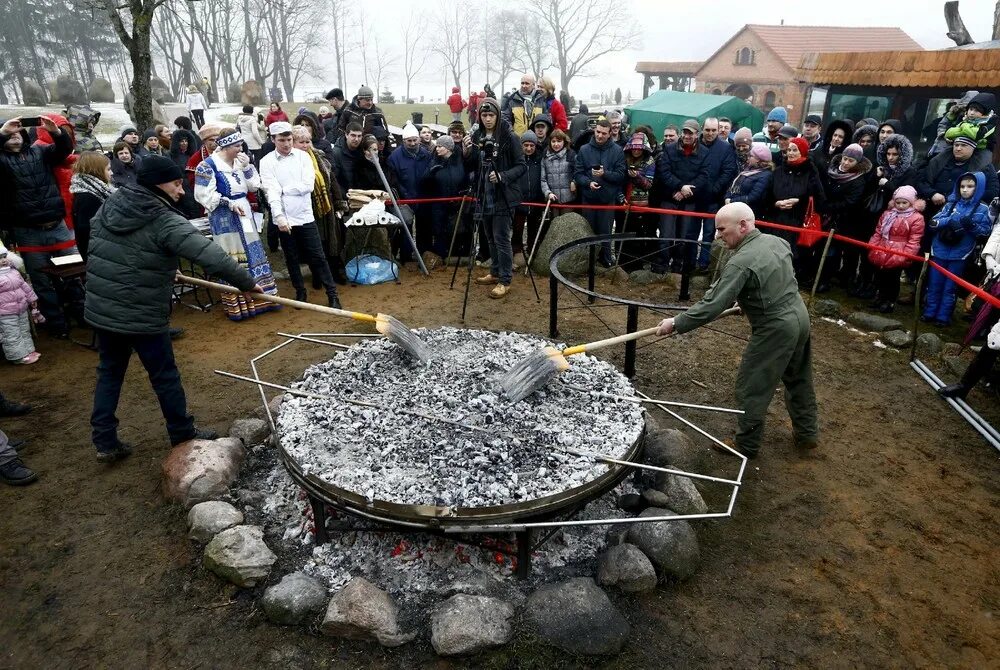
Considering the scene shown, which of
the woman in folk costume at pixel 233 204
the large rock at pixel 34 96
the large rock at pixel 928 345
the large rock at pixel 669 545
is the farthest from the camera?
the large rock at pixel 34 96

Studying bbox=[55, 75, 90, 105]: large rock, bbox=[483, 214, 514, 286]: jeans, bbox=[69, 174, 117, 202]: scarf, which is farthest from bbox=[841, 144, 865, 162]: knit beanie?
bbox=[55, 75, 90, 105]: large rock

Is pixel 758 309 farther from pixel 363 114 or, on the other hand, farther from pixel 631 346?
pixel 363 114

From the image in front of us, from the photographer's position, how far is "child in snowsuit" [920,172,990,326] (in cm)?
609

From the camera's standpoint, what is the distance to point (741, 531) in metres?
3.67

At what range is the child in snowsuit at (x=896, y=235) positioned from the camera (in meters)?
6.52

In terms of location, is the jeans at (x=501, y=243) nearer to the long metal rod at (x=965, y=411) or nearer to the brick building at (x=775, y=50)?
the long metal rod at (x=965, y=411)

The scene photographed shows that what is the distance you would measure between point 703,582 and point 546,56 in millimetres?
63079

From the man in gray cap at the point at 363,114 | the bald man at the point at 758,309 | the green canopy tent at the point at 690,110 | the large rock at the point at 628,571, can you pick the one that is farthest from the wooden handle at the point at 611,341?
the green canopy tent at the point at 690,110

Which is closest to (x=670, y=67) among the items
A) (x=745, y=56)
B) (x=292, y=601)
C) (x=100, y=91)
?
(x=745, y=56)

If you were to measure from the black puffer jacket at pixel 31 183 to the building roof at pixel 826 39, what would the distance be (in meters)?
34.0

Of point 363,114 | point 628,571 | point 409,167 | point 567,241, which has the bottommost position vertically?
point 628,571

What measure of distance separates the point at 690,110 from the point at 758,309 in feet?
50.2

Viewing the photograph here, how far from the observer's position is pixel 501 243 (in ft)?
24.1

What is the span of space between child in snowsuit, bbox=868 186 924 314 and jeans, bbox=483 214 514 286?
410 cm
